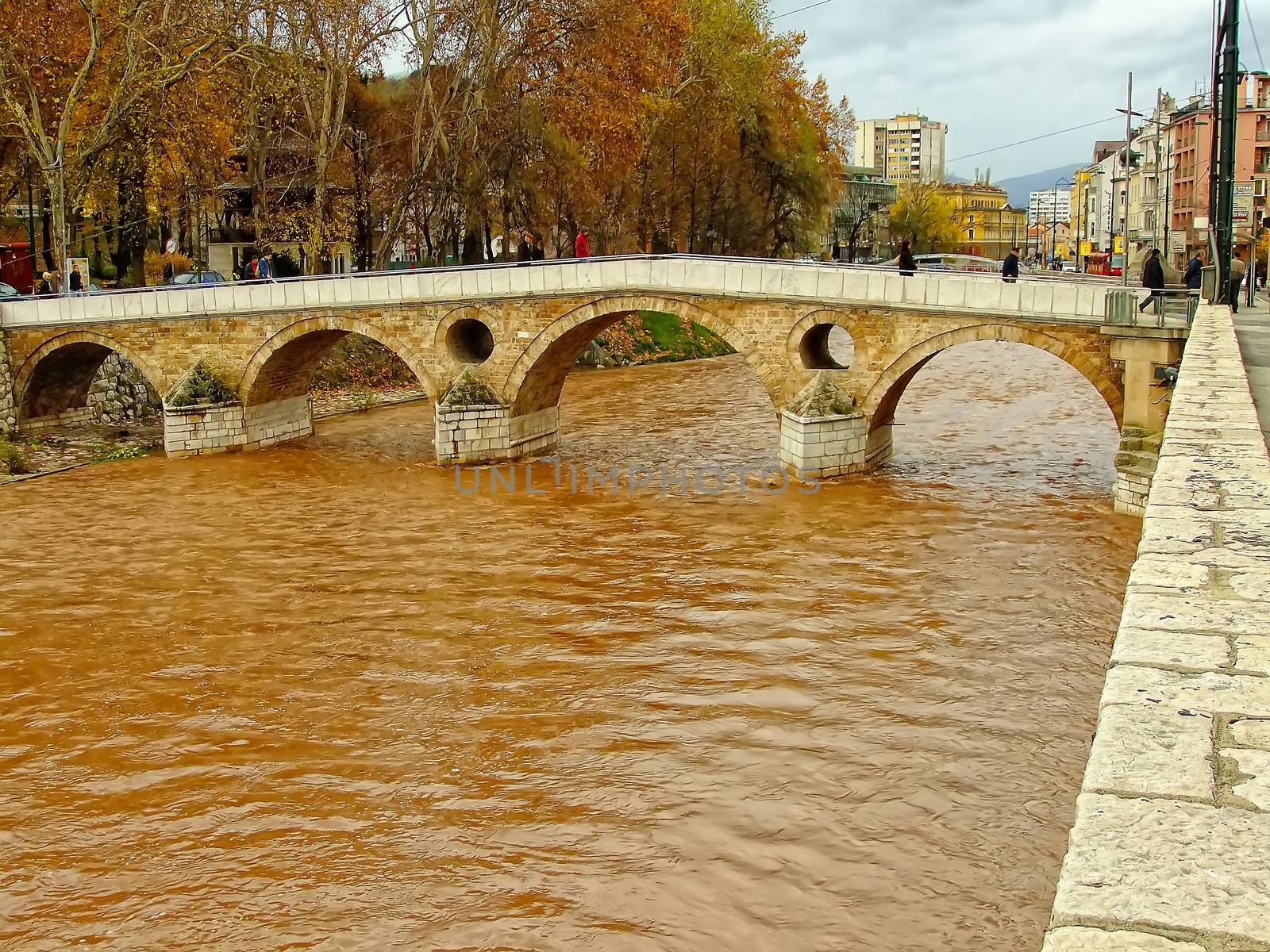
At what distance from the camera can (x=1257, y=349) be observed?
38.7 feet

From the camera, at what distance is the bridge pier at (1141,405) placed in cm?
1559

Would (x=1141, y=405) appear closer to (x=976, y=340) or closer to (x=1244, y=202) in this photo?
(x=976, y=340)

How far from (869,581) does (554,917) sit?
7240mm

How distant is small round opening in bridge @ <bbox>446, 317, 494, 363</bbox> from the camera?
68.5ft

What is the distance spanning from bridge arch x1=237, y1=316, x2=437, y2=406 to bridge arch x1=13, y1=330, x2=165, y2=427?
1.76 meters

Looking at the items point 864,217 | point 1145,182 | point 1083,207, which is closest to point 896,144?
point 1083,207

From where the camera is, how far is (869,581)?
13320mm

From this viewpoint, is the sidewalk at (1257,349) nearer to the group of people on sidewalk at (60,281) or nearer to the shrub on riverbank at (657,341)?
the shrub on riverbank at (657,341)

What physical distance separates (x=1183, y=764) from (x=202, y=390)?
68.4ft

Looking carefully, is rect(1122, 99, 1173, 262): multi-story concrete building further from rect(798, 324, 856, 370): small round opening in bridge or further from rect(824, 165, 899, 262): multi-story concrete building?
Result: rect(798, 324, 856, 370): small round opening in bridge

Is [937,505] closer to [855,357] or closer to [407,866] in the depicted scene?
[855,357]

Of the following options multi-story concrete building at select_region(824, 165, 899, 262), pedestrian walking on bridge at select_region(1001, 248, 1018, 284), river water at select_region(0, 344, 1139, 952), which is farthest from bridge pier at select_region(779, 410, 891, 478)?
multi-story concrete building at select_region(824, 165, 899, 262)

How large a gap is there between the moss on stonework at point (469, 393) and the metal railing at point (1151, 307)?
970cm

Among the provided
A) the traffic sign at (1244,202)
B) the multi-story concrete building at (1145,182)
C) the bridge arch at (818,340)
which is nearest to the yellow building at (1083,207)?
the multi-story concrete building at (1145,182)
